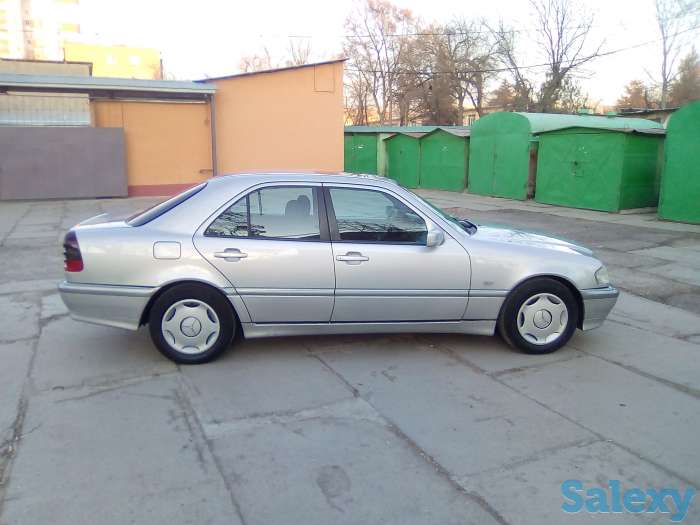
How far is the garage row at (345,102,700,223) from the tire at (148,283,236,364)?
39.4 feet

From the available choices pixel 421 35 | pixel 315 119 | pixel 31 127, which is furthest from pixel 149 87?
pixel 421 35

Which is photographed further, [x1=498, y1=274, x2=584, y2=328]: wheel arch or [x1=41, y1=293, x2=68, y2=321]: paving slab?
[x1=41, y1=293, x2=68, y2=321]: paving slab

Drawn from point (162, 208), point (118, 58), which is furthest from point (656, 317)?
point (118, 58)

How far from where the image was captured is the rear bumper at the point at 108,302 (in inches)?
168

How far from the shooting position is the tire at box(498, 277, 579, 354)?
466 centimetres

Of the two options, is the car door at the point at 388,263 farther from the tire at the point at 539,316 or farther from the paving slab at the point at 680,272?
the paving slab at the point at 680,272

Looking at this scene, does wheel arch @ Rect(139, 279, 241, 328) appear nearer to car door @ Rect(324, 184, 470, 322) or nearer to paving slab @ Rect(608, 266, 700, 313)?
car door @ Rect(324, 184, 470, 322)

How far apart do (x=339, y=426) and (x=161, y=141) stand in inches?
670

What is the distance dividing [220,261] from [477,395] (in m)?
2.11

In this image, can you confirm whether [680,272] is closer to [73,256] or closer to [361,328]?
[361,328]

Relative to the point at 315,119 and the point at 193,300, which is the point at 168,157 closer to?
the point at 315,119

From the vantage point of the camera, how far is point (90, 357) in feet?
15.3

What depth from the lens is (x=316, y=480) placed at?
2.96 m

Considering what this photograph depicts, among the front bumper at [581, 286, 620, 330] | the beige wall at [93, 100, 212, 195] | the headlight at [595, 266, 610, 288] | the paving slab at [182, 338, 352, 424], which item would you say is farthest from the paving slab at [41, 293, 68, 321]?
the beige wall at [93, 100, 212, 195]
